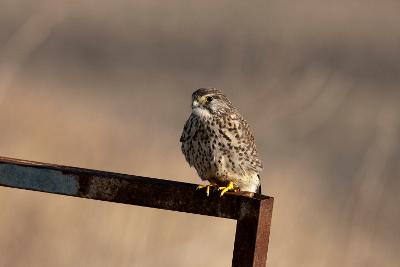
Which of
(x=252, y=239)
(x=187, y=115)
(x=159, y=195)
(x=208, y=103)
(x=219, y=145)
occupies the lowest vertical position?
(x=252, y=239)

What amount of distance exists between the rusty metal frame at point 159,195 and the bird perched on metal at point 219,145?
5.38 ft

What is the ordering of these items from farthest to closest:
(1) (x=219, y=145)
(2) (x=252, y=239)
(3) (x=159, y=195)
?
1. (1) (x=219, y=145)
2. (3) (x=159, y=195)
3. (2) (x=252, y=239)

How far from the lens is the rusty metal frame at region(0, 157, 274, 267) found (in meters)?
3.44

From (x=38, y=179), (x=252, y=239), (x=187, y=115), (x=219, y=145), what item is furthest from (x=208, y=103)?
(x=187, y=115)

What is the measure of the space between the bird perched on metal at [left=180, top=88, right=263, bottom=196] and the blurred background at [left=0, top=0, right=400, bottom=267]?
68 cm

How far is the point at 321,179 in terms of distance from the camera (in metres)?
8.44

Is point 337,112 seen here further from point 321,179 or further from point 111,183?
point 111,183

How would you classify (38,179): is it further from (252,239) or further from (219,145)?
(219,145)

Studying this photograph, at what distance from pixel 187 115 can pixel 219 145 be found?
15.8 ft

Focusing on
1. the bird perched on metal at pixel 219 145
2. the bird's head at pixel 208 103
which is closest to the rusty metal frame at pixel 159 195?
the bird perched on metal at pixel 219 145

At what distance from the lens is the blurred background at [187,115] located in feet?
20.6

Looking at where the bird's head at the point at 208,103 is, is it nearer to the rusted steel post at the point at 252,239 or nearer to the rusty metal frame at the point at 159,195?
the rusty metal frame at the point at 159,195

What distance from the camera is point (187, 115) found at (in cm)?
1024

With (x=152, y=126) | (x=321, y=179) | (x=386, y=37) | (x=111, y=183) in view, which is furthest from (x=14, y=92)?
(x=386, y=37)
